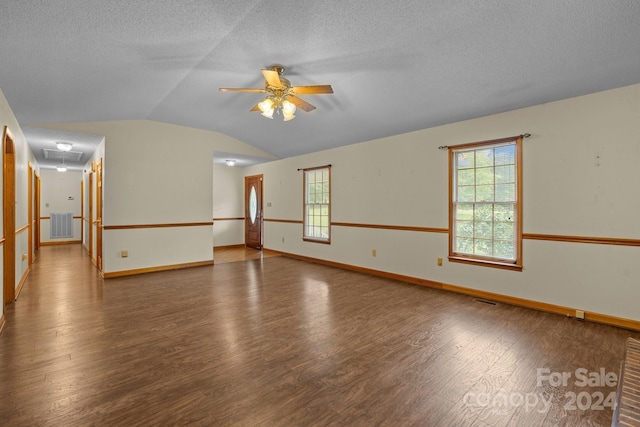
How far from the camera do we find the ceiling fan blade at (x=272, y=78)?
2.75m

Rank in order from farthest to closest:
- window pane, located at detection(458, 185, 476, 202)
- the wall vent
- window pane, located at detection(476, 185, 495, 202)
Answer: the wall vent, window pane, located at detection(458, 185, 476, 202), window pane, located at detection(476, 185, 495, 202)

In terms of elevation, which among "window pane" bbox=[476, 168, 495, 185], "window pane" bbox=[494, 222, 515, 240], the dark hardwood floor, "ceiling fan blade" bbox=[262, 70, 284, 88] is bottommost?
the dark hardwood floor

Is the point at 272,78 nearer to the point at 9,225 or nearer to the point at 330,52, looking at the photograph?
the point at 330,52

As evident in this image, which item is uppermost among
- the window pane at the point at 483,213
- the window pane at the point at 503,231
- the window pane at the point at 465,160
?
the window pane at the point at 465,160

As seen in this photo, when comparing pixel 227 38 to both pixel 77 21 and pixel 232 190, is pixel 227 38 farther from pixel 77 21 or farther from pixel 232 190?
pixel 232 190

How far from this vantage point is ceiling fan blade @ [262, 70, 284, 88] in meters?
2.75

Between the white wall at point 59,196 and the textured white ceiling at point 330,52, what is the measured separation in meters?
6.19

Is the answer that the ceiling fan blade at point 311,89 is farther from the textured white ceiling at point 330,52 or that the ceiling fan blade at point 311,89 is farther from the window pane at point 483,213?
the window pane at point 483,213

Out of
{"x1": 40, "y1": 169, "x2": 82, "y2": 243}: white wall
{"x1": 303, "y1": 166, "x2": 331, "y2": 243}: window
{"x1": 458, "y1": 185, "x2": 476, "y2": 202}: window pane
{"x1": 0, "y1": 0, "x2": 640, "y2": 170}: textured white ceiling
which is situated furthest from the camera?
{"x1": 40, "y1": 169, "x2": 82, "y2": 243}: white wall

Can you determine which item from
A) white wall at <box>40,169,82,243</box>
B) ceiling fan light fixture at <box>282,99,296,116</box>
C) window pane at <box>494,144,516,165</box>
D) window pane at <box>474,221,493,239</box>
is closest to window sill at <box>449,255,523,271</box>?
window pane at <box>474,221,493,239</box>

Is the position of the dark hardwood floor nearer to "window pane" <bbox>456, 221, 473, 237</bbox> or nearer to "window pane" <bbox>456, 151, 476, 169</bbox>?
"window pane" <bbox>456, 221, 473, 237</bbox>

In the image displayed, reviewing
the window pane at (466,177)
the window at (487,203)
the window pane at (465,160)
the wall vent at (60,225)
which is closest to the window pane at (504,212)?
the window at (487,203)

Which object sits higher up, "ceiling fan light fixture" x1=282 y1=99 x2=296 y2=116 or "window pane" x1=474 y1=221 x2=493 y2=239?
"ceiling fan light fixture" x1=282 y1=99 x2=296 y2=116

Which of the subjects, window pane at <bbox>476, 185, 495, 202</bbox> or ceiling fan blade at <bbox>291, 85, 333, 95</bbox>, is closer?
ceiling fan blade at <bbox>291, 85, 333, 95</bbox>
